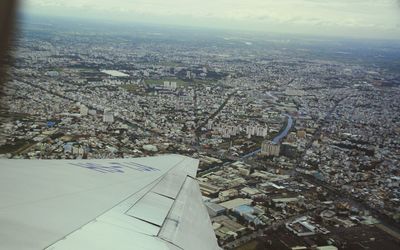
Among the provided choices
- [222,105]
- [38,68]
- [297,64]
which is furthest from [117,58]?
[297,64]

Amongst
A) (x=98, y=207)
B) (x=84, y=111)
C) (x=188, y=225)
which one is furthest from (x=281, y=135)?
(x=98, y=207)

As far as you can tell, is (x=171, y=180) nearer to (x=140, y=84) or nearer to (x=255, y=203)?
(x=255, y=203)

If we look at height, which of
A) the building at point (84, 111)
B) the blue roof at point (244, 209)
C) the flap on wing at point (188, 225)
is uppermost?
the flap on wing at point (188, 225)

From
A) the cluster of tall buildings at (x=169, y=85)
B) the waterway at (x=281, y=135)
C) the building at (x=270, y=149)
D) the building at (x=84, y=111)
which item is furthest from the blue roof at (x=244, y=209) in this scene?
the cluster of tall buildings at (x=169, y=85)

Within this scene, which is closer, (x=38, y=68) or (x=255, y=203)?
(x=255, y=203)

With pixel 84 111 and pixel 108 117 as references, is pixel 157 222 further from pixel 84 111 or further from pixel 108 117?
pixel 84 111

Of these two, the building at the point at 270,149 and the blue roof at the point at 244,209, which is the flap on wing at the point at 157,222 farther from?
the building at the point at 270,149
